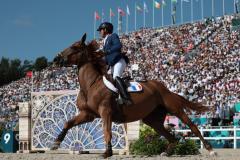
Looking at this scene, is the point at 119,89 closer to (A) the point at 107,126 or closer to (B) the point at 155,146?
(A) the point at 107,126

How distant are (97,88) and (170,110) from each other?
174 cm

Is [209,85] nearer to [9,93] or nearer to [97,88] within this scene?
[9,93]

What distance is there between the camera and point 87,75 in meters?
9.42

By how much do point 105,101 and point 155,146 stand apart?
10.2 ft

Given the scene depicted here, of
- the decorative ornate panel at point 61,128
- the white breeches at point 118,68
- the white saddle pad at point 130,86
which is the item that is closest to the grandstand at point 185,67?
the decorative ornate panel at point 61,128

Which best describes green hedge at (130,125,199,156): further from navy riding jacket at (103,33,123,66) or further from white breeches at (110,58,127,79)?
navy riding jacket at (103,33,123,66)

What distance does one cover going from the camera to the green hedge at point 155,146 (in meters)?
11.5

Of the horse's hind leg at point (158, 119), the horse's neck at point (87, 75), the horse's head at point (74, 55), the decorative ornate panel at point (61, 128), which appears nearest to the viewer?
the horse's neck at point (87, 75)

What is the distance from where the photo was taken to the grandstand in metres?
32.2

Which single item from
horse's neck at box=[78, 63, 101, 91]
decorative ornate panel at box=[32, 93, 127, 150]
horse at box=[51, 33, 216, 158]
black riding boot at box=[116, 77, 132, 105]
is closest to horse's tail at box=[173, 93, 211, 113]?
horse at box=[51, 33, 216, 158]

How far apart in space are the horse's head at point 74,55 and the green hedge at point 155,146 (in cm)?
305

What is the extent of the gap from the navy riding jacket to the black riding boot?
0.40 metres

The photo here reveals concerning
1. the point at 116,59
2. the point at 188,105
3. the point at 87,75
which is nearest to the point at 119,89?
the point at 116,59

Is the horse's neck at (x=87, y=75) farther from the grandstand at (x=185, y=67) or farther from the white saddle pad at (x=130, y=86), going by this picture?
the grandstand at (x=185, y=67)
